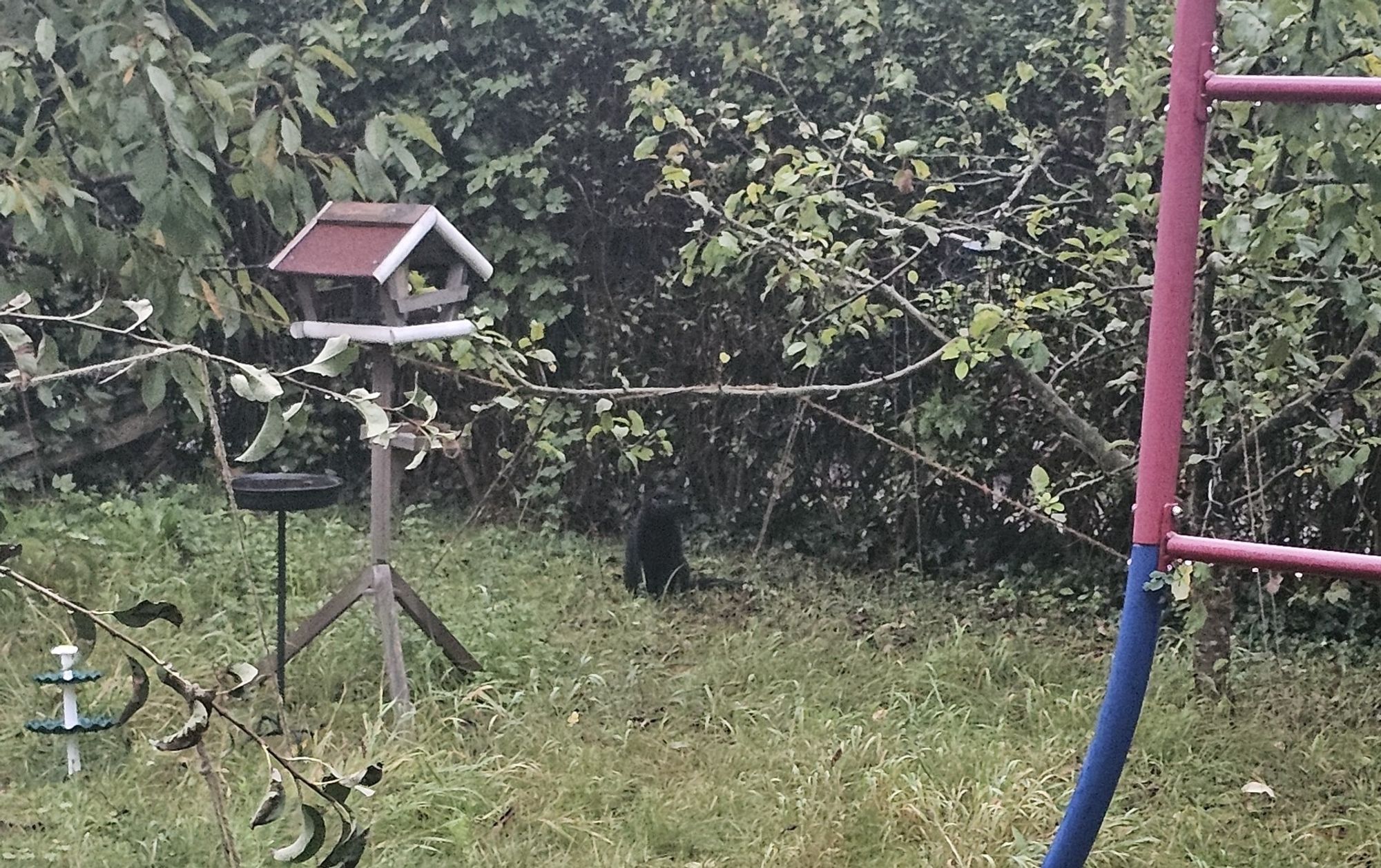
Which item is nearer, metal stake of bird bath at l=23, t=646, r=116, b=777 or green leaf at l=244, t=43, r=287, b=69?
green leaf at l=244, t=43, r=287, b=69

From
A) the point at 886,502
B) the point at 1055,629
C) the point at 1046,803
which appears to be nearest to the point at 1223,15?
the point at 1046,803

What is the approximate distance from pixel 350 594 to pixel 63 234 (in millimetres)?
1071

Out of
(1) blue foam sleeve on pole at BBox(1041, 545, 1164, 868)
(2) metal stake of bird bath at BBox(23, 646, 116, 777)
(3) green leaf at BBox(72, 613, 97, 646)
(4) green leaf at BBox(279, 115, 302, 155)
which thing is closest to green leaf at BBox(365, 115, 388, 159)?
(4) green leaf at BBox(279, 115, 302, 155)

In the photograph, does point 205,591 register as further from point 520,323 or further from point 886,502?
point 886,502

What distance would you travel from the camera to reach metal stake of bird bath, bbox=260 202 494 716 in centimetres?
291

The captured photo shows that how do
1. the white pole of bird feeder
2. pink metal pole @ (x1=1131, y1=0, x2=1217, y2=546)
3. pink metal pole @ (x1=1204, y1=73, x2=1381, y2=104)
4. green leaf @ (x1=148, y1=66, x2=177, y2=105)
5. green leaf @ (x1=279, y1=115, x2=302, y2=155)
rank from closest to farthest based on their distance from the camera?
pink metal pole @ (x1=1204, y1=73, x2=1381, y2=104)
pink metal pole @ (x1=1131, y1=0, x2=1217, y2=546)
green leaf @ (x1=148, y1=66, x2=177, y2=105)
green leaf @ (x1=279, y1=115, x2=302, y2=155)
the white pole of bird feeder

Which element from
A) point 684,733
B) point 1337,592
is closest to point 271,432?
point 684,733

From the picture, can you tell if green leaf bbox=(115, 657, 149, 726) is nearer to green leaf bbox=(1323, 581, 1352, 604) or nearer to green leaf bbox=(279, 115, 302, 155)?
green leaf bbox=(279, 115, 302, 155)

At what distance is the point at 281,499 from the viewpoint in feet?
9.50

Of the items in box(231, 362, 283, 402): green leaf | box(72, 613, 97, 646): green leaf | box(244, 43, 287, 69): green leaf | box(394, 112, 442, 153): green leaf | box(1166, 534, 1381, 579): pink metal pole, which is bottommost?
box(1166, 534, 1381, 579): pink metal pole

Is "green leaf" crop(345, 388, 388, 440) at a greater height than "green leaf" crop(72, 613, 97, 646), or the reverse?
"green leaf" crop(345, 388, 388, 440)

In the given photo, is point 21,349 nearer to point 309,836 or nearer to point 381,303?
point 309,836

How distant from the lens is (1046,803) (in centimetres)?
254

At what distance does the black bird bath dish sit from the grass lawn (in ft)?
0.78
